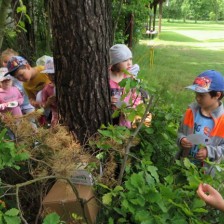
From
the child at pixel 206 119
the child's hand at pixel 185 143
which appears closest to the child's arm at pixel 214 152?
the child at pixel 206 119

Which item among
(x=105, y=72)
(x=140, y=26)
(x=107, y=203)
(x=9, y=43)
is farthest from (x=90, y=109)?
(x=140, y=26)

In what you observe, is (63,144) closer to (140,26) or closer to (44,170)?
(44,170)

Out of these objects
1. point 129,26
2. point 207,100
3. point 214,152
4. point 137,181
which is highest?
point 207,100

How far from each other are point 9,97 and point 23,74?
344 millimetres

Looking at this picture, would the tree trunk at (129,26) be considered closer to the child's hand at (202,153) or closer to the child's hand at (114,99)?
the child's hand at (114,99)

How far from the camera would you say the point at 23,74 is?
3514 mm

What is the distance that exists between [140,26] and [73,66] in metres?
12.0

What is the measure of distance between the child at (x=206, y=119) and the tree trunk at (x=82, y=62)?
65 centimetres

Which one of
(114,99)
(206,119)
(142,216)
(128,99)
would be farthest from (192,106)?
(142,216)

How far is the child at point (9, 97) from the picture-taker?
3211 mm

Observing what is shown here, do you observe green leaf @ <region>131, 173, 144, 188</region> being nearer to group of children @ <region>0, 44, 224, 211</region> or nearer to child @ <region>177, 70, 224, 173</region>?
group of children @ <region>0, 44, 224, 211</region>

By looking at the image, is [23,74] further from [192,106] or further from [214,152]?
[214,152]

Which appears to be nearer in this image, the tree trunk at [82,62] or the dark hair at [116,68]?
the tree trunk at [82,62]

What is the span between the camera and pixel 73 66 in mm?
2475
